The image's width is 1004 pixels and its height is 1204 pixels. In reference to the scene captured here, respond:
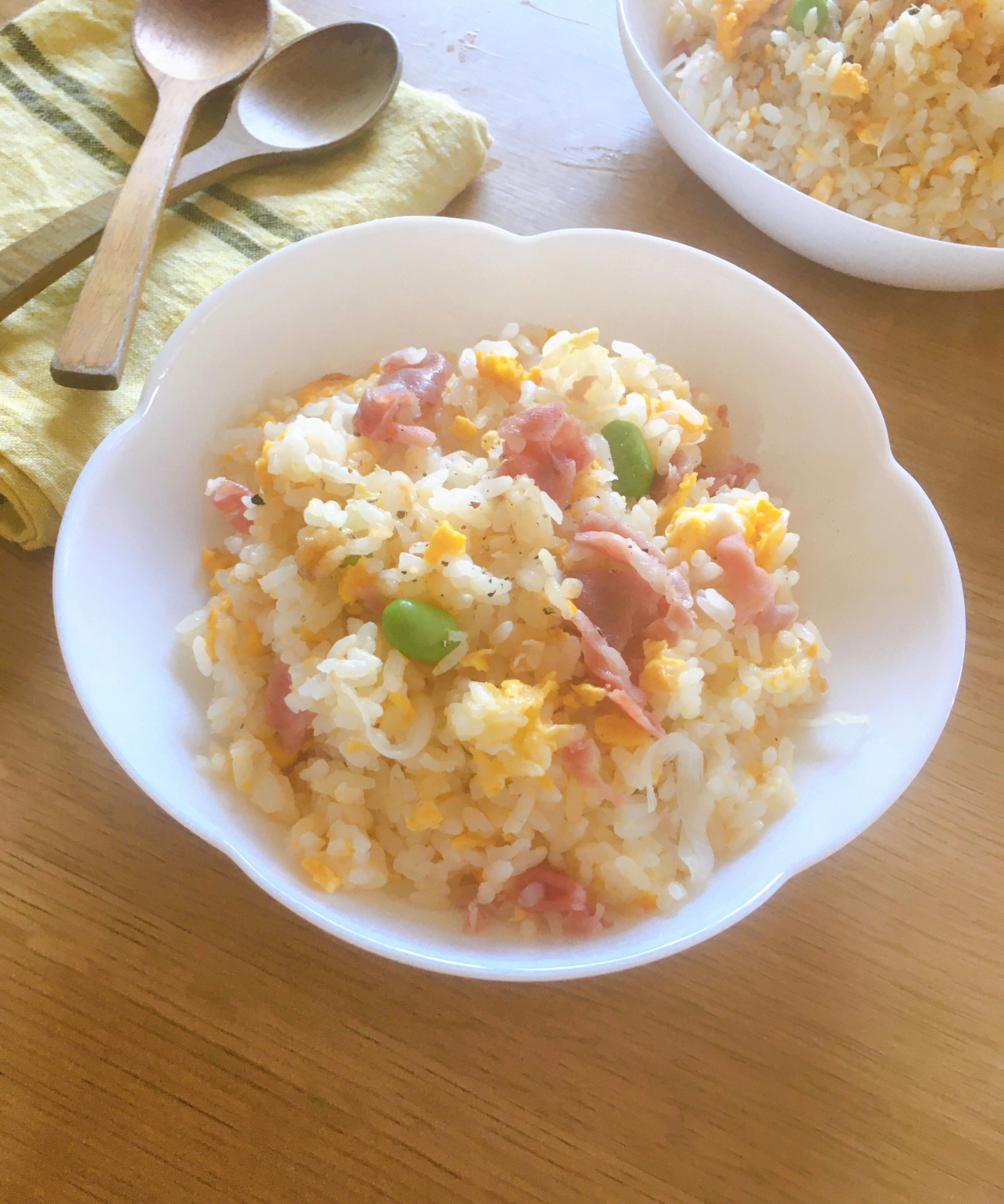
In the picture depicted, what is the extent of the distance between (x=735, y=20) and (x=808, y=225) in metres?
0.58

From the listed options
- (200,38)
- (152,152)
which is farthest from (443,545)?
(200,38)

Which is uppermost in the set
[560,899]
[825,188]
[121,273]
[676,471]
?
[825,188]

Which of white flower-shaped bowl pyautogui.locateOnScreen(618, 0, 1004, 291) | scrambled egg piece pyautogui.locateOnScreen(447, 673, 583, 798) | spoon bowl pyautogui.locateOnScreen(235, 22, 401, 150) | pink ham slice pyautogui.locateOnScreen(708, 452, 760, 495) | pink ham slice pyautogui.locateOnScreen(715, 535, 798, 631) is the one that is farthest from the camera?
spoon bowl pyautogui.locateOnScreen(235, 22, 401, 150)

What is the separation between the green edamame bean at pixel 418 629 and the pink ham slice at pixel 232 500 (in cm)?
44

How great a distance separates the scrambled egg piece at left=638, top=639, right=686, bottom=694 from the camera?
1499 millimetres

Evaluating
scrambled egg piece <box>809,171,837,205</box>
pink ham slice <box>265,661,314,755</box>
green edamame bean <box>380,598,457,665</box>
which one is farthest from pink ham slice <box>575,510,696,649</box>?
scrambled egg piece <box>809,171,837,205</box>

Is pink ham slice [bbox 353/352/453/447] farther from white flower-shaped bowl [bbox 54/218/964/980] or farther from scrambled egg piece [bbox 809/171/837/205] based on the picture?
scrambled egg piece [bbox 809/171/837/205]

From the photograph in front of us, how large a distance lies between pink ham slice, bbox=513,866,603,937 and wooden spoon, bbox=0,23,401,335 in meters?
1.62

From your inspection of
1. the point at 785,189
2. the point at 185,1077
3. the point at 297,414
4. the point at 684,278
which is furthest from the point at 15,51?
the point at 185,1077

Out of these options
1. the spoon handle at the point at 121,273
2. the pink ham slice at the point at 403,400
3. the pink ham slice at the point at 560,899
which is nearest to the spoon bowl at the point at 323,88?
the spoon handle at the point at 121,273

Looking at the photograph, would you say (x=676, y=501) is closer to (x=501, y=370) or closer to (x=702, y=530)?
(x=702, y=530)

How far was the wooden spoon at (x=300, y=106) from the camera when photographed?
2.13 meters

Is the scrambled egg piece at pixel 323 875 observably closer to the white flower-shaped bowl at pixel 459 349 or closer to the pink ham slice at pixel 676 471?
the white flower-shaped bowl at pixel 459 349

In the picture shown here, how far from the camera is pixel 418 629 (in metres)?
1.46
